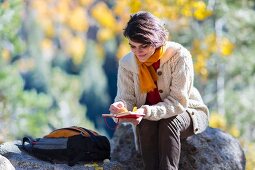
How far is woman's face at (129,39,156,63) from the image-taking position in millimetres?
3793

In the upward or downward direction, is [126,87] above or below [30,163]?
above

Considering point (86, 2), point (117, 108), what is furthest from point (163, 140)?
point (86, 2)

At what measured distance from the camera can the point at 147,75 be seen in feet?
13.0

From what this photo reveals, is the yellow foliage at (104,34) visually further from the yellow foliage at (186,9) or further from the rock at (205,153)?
the rock at (205,153)

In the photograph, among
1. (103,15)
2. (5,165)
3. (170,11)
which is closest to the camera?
(5,165)

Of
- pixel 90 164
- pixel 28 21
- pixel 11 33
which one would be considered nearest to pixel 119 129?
pixel 90 164

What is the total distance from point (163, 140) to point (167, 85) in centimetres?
37

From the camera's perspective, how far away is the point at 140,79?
398cm

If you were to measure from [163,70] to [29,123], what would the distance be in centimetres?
458

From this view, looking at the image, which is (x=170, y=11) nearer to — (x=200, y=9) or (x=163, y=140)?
(x=200, y=9)

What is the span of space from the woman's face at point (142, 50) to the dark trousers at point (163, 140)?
408mm

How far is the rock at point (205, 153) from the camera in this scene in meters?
4.53

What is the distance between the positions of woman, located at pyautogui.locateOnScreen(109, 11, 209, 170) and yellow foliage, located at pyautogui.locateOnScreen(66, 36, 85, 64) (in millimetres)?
14542

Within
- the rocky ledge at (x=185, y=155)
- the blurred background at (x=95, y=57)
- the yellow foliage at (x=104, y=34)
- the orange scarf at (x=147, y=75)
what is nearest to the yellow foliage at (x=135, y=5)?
the blurred background at (x=95, y=57)
